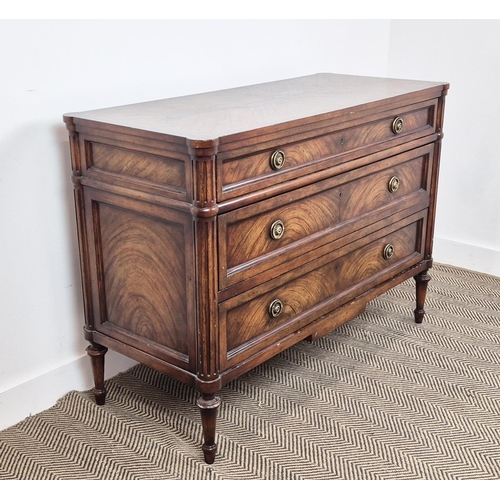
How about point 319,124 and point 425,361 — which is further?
point 425,361

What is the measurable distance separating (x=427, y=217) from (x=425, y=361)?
0.56 metres

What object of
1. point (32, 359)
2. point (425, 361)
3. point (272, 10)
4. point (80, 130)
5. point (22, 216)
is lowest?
point (425, 361)

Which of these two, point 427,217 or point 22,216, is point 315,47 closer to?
point 427,217

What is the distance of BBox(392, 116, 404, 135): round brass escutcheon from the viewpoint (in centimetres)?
231

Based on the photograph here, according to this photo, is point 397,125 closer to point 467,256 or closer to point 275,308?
point 275,308

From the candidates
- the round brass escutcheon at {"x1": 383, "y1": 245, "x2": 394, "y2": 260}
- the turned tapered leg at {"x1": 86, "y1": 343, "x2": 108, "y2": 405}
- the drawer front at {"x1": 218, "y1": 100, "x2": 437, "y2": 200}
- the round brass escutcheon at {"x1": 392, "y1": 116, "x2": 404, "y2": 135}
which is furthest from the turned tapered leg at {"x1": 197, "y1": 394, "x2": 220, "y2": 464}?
the round brass escutcheon at {"x1": 392, "y1": 116, "x2": 404, "y2": 135}

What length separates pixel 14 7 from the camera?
1.89 meters

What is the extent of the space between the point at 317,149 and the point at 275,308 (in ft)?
1.57

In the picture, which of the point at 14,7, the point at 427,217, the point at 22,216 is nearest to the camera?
the point at 14,7

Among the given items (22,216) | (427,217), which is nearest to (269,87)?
(427,217)

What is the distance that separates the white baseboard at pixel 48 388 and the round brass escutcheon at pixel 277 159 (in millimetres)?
931

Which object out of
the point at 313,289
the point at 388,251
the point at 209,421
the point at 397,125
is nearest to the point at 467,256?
the point at 388,251

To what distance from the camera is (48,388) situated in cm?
220

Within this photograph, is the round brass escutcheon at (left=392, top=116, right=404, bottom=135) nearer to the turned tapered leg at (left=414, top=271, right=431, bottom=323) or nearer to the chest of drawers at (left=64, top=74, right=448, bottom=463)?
the chest of drawers at (left=64, top=74, right=448, bottom=463)
